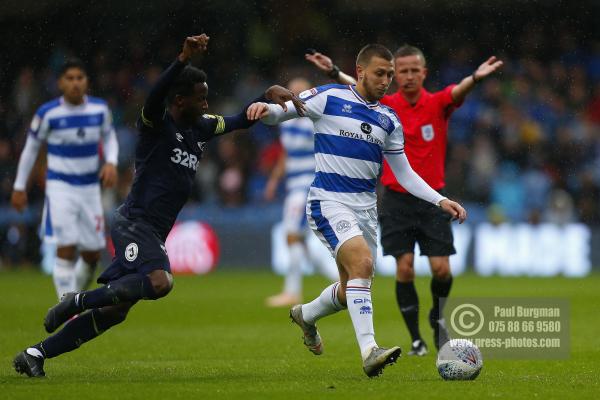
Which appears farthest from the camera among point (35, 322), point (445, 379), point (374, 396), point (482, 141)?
point (482, 141)

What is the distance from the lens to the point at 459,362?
26.0ft

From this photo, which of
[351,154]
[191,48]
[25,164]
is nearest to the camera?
[191,48]

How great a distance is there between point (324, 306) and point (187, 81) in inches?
79.5

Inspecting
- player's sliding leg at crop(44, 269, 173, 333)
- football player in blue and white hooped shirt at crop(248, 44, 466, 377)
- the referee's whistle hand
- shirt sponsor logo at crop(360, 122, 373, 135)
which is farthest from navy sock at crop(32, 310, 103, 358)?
the referee's whistle hand

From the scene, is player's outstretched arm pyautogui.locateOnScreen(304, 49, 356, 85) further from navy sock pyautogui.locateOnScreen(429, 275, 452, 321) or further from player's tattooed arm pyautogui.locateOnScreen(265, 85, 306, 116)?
navy sock pyautogui.locateOnScreen(429, 275, 452, 321)

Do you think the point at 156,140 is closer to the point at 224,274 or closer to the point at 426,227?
the point at 426,227

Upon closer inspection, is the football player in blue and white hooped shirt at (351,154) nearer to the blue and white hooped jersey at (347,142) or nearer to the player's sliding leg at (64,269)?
the blue and white hooped jersey at (347,142)

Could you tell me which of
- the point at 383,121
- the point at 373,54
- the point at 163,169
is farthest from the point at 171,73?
the point at 383,121

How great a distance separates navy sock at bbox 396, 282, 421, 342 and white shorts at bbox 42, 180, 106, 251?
3.45 metres

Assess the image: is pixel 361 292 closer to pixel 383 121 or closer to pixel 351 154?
pixel 351 154

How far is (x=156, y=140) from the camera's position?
8.17 m

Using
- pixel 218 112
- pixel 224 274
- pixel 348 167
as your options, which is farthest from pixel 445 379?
pixel 218 112

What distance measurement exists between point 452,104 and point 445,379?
288 centimetres

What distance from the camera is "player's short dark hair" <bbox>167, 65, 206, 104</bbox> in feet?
26.7
